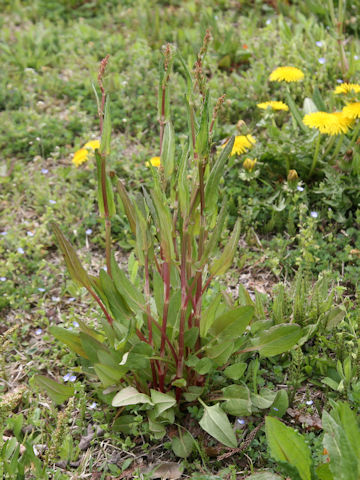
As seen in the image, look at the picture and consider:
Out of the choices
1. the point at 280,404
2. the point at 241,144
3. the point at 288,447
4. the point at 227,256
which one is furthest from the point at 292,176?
the point at 288,447

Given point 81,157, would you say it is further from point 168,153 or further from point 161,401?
point 161,401

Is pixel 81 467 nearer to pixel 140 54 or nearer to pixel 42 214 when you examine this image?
pixel 42 214

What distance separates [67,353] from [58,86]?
262 cm

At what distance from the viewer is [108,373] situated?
79.1 inches

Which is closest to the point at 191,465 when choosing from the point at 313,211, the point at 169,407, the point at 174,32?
the point at 169,407

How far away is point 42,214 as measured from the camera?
11.6 feet

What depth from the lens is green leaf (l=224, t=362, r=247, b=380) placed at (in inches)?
81.7

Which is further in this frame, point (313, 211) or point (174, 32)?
point (174, 32)

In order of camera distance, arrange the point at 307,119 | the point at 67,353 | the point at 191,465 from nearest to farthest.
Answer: the point at 191,465, the point at 67,353, the point at 307,119

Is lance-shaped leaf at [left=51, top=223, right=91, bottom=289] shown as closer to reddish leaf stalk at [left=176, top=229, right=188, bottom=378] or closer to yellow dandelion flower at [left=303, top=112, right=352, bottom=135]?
reddish leaf stalk at [left=176, top=229, right=188, bottom=378]

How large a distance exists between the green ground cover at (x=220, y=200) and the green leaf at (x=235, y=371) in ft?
0.14

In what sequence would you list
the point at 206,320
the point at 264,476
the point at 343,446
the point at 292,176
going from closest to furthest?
the point at 343,446 < the point at 264,476 < the point at 206,320 < the point at 292,176

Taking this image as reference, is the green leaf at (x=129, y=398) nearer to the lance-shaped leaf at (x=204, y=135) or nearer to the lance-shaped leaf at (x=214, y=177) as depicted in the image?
the lance-shaped leaf at (x=214, y=177)

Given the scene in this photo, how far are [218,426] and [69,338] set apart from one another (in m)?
0.68
